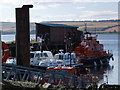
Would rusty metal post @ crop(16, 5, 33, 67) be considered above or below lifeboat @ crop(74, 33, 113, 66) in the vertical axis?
above

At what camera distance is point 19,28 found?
59.9ft

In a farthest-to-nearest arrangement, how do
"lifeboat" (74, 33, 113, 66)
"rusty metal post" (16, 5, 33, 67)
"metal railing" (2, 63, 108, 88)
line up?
"lifeboat" (74, 33, 113, 66)
"rusty metal post" (16, 5, 33, 67)
"metal railing" (2, 63, 108, 88)

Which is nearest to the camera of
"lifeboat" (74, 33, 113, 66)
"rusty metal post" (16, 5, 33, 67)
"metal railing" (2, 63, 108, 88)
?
"metal railing" (2, 63, 108, 88)

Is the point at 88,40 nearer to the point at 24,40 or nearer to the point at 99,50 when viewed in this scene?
the point at 99,50

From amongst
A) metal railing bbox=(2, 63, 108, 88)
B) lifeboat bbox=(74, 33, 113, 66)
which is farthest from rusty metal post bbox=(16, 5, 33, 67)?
lifeboat bbox=(74, 33, 113, 66)

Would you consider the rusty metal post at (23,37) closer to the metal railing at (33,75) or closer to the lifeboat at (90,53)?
the metal railing at (33,75)

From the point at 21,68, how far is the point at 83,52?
50008 mm

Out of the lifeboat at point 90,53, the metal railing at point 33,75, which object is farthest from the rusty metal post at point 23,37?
the lifeboat at point 90,53

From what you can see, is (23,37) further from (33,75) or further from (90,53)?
(90,53)

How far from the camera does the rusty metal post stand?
1797 centimetres

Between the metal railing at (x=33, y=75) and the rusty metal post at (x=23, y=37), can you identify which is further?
the rusty metal post at (x=23, y=37)

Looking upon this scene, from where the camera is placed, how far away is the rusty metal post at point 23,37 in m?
18.0

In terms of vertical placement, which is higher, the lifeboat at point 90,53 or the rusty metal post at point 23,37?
the rusty metal post at point 23,37

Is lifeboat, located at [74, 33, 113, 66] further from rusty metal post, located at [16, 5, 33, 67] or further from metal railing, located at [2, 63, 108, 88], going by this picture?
rusty metal post, located at [16, 5, 33, 67]
